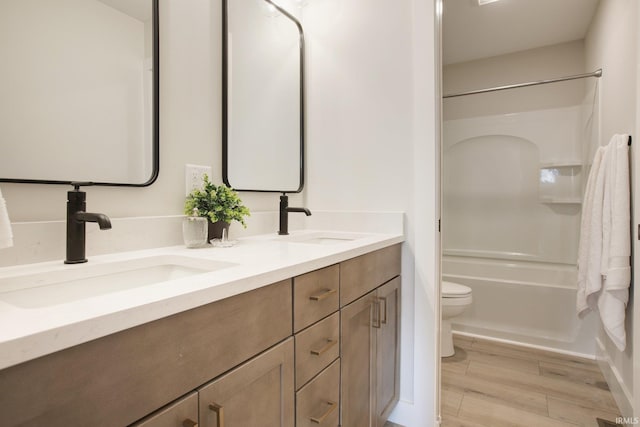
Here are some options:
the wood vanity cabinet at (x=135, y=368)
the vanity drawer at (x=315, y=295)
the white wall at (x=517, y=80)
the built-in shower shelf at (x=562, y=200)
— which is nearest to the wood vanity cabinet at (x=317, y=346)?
the vanity drawer at (x=315, y=295)

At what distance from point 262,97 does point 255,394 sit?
1.34m

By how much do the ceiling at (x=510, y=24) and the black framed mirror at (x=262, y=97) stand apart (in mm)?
1299

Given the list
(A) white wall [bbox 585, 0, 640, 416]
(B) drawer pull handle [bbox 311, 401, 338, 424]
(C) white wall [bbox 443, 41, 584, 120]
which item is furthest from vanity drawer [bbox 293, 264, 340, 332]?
(C) white wall [bbox 443, 41, 584, 120]

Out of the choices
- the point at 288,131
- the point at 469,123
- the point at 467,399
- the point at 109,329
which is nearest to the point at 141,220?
the point at 109,329

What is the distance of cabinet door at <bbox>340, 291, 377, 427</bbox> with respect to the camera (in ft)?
3.69

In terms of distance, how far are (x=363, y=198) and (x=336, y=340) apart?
85cm

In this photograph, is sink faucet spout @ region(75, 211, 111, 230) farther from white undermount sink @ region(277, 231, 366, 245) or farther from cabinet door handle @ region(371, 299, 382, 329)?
cabinet door handle @ region(371, 299, 382, 329)

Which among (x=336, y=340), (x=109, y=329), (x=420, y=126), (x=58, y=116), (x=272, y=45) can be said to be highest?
(x=272, y=45)

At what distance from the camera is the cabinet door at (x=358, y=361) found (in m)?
1.12

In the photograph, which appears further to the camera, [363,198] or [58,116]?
[363,198]

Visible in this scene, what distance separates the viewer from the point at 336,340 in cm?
107

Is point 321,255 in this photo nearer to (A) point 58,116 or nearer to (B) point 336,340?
(B) point 336,340

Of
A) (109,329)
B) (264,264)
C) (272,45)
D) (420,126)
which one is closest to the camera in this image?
(109,329)

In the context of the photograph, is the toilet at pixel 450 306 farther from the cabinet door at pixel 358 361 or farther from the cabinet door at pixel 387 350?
the cabinet door at pixel 358 361
